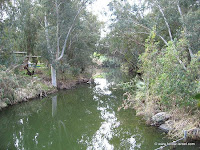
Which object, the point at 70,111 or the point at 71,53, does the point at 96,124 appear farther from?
the point at 71,53

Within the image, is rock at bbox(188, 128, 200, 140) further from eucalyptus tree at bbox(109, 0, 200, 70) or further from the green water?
eucalyptus tree at bbox(109, 0, 200, 70)

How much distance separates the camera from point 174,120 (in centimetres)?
714

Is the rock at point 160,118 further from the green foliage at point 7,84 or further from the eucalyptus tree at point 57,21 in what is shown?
the eucalyptus tree at point 57,21

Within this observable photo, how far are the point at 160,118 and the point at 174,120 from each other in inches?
29.5

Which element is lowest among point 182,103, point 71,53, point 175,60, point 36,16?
point 182,103

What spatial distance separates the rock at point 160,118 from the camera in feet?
25.5

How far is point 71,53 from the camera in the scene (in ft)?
68.8

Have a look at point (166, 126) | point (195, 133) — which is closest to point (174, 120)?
point (166, 126)

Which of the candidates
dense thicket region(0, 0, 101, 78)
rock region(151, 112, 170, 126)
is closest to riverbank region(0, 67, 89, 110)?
dense thicket region(0, 0, 101, 78)

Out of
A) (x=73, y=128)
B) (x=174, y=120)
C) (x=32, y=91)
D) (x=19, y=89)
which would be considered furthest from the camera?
(x=32, y=91)

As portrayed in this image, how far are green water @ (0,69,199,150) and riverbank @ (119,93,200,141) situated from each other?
38cm

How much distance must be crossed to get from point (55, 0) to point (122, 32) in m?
6.36

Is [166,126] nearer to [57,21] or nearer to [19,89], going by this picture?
[19,89]

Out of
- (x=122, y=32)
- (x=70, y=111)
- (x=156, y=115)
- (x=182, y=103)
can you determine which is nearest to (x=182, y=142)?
(x=182, y=103)
